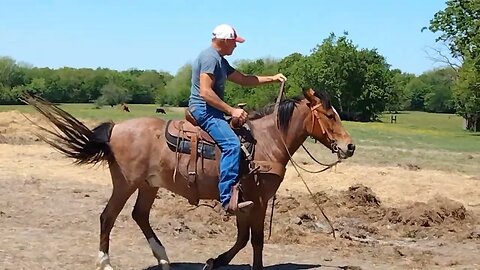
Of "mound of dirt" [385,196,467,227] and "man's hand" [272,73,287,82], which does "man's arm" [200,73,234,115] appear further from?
"mound of dirt" [385,196,467,227]

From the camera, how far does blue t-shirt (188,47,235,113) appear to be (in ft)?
23.9

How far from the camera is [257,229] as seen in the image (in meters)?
7.68

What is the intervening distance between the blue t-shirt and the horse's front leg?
3.97 feet

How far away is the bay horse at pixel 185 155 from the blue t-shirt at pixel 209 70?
60 centimetres

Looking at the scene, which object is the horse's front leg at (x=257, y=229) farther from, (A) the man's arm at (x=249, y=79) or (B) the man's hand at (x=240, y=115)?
(A) the man's arm at (x=249, y=79)

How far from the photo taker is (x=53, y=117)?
7887 millimetres

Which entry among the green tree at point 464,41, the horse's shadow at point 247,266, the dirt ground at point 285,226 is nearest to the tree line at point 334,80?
the green tree at point 464,41

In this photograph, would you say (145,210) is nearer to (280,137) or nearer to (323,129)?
(280,137)

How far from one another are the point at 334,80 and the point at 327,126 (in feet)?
236

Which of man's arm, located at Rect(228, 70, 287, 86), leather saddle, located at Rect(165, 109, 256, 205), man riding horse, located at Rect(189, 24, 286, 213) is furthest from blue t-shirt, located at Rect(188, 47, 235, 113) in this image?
leather saddle, located at Rect(165, 109, 256, 205)

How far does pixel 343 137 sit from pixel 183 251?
2690 millimetres

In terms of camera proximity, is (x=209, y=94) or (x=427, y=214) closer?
(x=209, y=94)

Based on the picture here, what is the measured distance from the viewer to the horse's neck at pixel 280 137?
25.3 ft

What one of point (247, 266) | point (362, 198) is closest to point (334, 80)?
point (362, 198)
